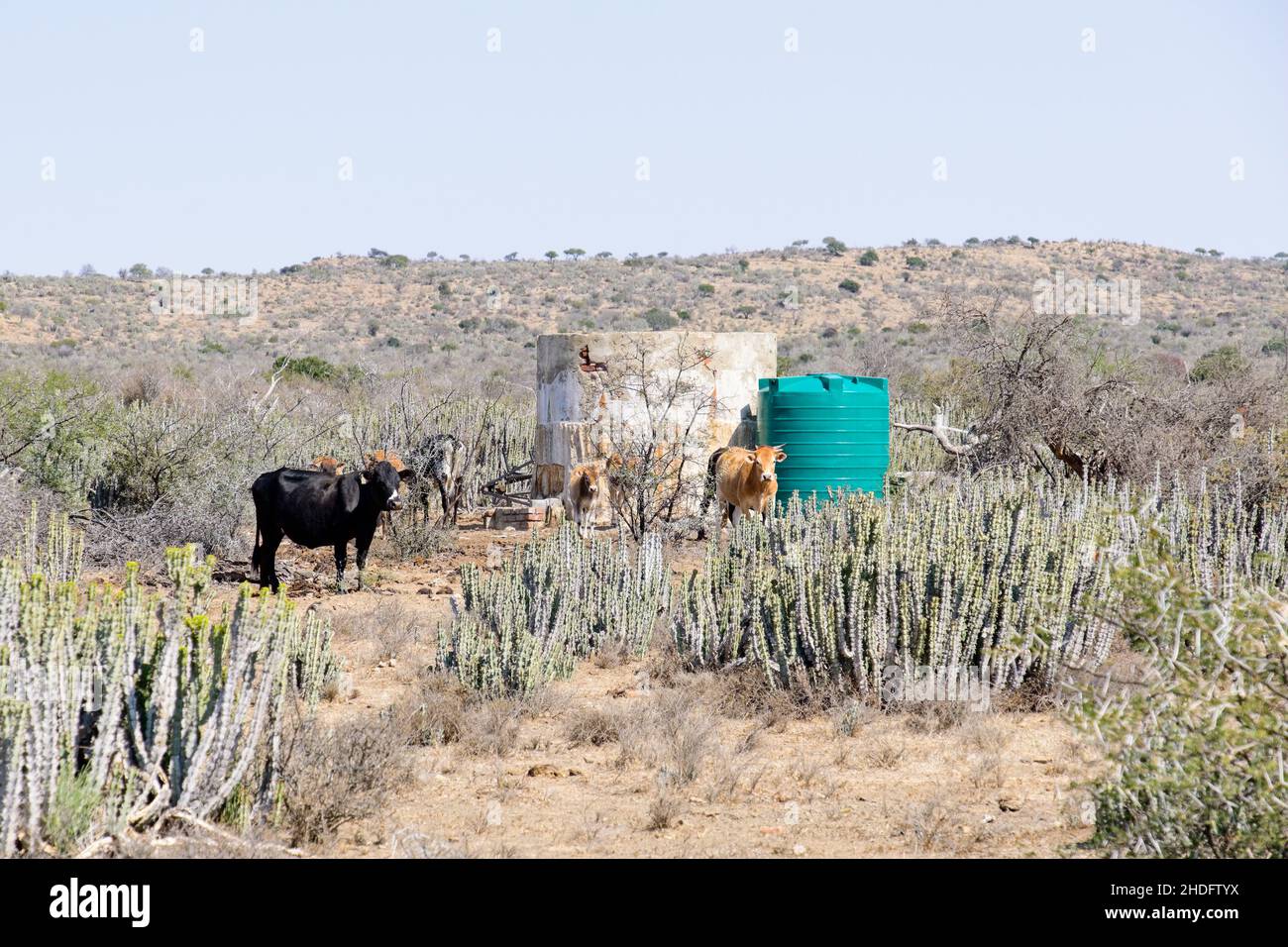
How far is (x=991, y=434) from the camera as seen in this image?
15055 mm

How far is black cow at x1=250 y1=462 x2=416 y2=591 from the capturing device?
467 inches

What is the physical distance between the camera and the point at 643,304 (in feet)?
180

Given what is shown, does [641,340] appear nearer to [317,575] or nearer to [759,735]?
[317,575]

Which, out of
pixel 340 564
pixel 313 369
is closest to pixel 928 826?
pixel 340 564

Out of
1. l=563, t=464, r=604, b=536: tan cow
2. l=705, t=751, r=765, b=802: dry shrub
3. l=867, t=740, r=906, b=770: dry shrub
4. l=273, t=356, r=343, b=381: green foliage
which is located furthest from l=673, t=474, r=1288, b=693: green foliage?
l=273, t=356, r=343, b=381: green foliage

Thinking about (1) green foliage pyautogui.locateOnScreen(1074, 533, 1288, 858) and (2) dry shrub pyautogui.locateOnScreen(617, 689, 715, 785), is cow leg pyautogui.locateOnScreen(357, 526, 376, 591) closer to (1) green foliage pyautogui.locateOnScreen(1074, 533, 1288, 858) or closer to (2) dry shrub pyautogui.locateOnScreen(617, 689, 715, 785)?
(2) dry shrub pyautogui.locateOnScreen(617, 689, 715, 785)

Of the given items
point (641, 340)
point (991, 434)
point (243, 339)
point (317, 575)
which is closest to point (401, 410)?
point (641, 340)

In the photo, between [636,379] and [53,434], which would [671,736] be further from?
[53,434]

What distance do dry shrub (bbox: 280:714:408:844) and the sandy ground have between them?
0.09 metres

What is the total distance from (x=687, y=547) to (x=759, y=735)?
22.4 feet

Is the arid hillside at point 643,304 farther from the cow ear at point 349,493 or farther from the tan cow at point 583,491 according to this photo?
the cow ear at point 349,493

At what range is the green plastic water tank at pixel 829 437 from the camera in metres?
14.3

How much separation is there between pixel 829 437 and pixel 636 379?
241 centimetres
